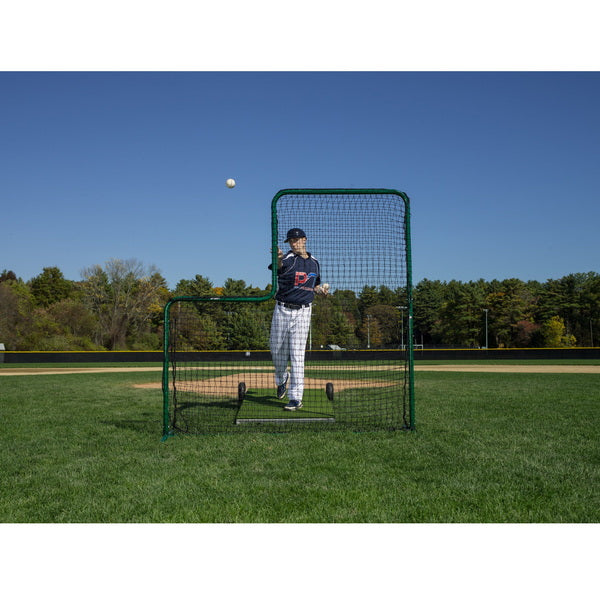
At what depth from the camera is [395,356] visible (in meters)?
8.18

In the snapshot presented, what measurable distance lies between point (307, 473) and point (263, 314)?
16.7 feet

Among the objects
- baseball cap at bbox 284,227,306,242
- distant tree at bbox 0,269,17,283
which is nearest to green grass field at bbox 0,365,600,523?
baseball cap at bbox 284,227,306,242

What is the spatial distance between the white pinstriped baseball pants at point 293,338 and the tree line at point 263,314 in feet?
2.93

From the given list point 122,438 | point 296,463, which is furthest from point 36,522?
point 122,438

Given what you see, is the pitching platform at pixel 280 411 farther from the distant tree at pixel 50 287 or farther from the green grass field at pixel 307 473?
the distant tree at pixel 50 287

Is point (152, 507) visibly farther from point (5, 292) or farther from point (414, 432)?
point (5, 292)

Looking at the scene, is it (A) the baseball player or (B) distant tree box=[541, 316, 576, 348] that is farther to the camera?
(B) distant tree box=[541, 316, 576, 348]

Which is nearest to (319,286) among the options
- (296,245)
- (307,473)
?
(296,245)

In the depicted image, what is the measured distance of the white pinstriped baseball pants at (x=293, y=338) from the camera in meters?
6.08

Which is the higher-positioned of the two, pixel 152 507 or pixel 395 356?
pixel 395 356

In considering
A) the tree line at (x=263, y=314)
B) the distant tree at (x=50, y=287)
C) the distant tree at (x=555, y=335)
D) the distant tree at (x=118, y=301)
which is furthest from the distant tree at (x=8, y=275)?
the distant tree at (x=555, y=335)

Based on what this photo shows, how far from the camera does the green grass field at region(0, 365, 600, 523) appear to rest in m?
2.92

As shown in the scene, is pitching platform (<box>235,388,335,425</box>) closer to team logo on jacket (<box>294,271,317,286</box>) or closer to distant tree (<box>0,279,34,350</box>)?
team logo on jacket (<box>294,271,317,286</box>)

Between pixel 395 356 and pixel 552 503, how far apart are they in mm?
5140
